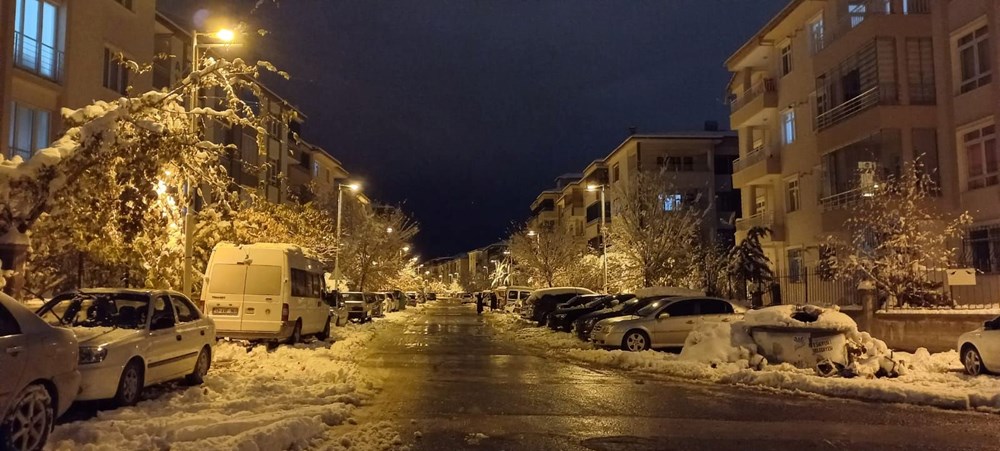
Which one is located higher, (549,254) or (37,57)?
(37,57)

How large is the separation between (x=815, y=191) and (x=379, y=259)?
3897 cm

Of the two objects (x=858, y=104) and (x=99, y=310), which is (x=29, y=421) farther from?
(x=858, y=104)

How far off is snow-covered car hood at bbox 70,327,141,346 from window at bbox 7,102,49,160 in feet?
45.2

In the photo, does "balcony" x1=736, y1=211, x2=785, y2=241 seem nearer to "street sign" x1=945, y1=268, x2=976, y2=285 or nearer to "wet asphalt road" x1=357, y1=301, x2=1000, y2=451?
"street sign" x1=945, y1=268, x2=976, y2=285

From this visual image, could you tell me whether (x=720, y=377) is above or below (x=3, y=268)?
below

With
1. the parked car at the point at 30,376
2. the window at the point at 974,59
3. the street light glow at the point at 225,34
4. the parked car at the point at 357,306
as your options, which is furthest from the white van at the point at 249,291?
the window at the point at 974,59

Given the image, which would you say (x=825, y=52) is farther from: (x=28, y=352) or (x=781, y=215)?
(x=28, y=352)

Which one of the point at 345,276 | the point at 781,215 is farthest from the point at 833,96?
the point at 345,276

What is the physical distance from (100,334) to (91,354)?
68cm

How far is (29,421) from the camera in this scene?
7.01 meters

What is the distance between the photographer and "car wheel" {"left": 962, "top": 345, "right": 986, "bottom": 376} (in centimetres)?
1409

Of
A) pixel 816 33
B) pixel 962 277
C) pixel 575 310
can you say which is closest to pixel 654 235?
pixel 575 310

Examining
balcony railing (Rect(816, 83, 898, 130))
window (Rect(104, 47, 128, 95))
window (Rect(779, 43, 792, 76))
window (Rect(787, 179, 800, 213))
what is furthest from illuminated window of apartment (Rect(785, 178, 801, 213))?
window (Rect(104, 47, 128, 95))

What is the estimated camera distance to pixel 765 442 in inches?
341
